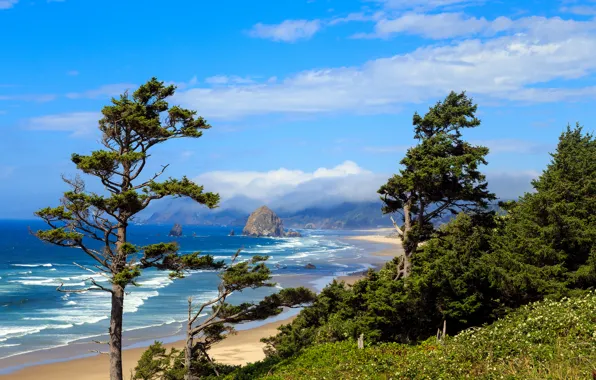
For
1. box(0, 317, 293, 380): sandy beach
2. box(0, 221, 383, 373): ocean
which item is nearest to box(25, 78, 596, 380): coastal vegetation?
box(0, 221, 383, 373): ocean

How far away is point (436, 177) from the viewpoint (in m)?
20.7

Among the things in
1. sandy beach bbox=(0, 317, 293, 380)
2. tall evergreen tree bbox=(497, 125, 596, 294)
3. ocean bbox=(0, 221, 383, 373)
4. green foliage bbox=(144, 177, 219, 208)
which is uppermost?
green foliage bbox=(144, 177, 219, 208)

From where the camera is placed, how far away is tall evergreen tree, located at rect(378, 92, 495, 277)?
67.8ft

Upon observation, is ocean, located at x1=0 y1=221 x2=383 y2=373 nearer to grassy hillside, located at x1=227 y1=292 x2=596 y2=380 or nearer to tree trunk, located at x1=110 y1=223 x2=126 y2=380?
tree trunk, located at x1=110 y1=223 x2=126 y2=380

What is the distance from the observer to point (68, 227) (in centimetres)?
1387

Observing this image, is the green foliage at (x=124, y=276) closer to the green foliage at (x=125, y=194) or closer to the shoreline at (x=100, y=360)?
the green foliage at (x=125, y=194)

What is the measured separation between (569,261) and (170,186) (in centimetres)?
1389

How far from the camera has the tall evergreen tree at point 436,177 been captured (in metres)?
20.7

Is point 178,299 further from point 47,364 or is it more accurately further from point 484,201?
point 484,201

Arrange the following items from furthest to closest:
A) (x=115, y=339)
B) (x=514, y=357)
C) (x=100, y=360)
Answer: (x=100, y=360) < (x=115, y=339) < (x=514, y=357)

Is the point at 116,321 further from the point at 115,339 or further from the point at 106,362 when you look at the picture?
the point at 106,362

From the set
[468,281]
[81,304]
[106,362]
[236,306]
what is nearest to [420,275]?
[468,281]

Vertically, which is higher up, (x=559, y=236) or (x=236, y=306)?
(x=559, y=236)

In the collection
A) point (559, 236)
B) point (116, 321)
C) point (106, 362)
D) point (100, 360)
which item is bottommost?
point (106, 362)
